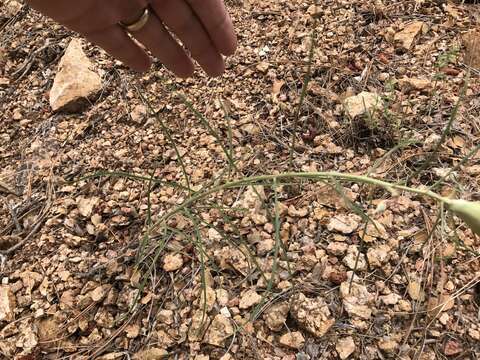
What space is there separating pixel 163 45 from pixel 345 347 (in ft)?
3.02

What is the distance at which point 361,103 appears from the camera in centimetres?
154

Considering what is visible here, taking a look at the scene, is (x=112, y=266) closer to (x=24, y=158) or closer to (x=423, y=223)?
(x=24, y=158)

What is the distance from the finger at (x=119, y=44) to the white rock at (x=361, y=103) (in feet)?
2.16

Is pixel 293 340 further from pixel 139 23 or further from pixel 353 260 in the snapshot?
pixel 139 23

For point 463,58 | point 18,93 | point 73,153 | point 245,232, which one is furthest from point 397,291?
point 18,93

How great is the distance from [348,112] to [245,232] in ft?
1.74

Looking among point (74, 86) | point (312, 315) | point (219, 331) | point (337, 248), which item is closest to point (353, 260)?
point (337, 248)

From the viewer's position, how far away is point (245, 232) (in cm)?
134

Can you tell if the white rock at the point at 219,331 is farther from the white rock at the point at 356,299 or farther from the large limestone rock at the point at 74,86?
the large limestone rock at the point at 74,86

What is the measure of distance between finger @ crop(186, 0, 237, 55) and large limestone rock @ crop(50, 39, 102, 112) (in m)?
0.66

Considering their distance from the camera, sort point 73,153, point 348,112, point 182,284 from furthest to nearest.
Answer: point 73,153 → point 348,112 → point 182,284

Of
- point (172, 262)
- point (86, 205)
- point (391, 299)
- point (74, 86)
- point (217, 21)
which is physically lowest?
point (391, 299)

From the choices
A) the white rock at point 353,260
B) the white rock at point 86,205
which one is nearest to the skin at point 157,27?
the white rock at point 86,205

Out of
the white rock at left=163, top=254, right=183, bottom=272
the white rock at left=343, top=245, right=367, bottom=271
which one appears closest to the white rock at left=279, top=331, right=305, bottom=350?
the white rock at left=343, top=245, right=367, bottom=271
